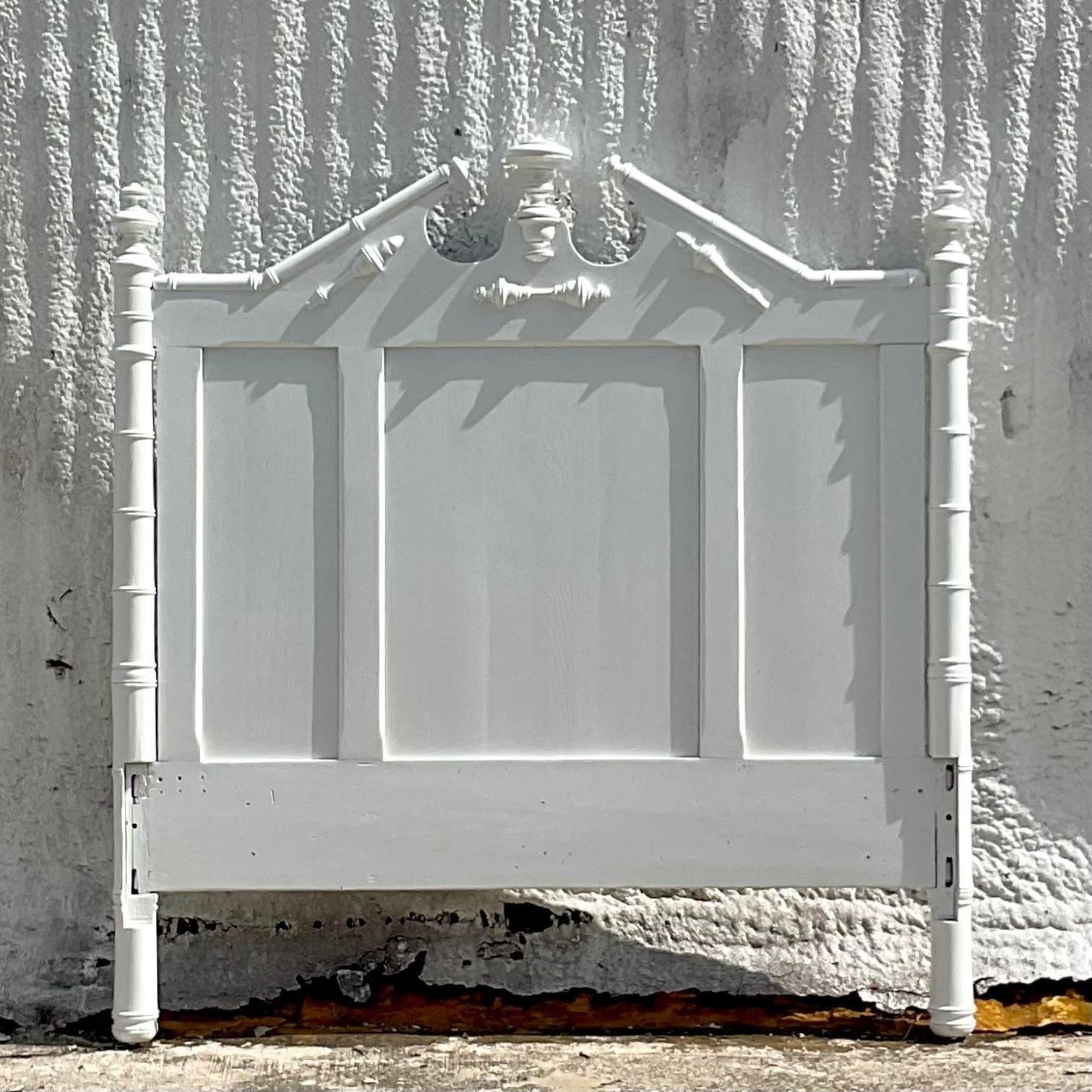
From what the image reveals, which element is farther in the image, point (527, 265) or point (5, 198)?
point (5, 198)

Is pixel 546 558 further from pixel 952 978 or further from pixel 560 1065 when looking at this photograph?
pixel 952 978

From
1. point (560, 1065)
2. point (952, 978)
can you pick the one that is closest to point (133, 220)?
point (560, 1065)

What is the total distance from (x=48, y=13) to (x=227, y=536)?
78cm

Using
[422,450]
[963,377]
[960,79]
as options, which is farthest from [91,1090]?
[960,79]

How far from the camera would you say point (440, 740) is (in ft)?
5.51

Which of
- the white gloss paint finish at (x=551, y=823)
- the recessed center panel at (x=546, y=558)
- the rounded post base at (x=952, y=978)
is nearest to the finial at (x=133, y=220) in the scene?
the recessed center panel at (x=546, y=558)

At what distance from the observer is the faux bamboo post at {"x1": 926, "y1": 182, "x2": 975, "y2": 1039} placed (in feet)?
5.45

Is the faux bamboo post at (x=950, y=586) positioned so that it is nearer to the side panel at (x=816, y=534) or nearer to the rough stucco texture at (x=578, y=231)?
the side panel at (x=816, y=534)

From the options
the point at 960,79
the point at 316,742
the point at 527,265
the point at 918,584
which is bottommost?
the point at 316,742

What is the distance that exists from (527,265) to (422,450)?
26cm

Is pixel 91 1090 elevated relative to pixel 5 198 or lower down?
lower down

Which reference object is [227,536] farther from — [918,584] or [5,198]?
[918,584]

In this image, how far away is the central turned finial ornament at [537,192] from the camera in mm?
1683

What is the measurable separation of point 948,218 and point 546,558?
2.12 feet
